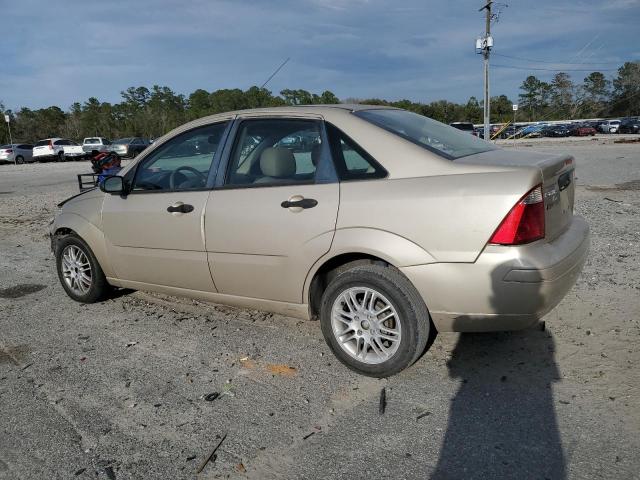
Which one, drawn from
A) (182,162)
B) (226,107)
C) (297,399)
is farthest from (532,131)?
(297,399)

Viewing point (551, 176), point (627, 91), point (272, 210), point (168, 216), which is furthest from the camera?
point (627, 91)

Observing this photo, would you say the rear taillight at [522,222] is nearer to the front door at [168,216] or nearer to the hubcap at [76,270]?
the front door at [168,216]

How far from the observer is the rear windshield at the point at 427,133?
A: 3.31 m

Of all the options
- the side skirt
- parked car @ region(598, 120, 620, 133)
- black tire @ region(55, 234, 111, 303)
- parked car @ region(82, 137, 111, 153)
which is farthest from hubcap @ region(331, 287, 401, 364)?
parked car @ region(598, 120, 620, 133)

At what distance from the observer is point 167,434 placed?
9.20 feet

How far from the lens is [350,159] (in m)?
3.30

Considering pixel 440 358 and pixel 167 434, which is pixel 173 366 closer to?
pixel 167 434

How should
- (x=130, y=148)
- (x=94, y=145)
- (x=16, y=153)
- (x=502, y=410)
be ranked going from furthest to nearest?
(x=94, y=145)
(x=16, y=153)
(x=130, y=148)
(x=502, y=410)

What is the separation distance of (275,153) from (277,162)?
76mm

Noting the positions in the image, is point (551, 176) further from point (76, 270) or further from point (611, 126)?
point (611, 126)

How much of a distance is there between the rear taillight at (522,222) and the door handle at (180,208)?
2.20m

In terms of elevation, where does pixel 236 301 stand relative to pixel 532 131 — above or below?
below

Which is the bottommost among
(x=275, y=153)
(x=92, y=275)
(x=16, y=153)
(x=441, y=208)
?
(x=92, y=275)

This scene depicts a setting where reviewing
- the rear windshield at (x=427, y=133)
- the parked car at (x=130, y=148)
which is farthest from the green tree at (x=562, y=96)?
the rear windshield at (x=427, y=133)
